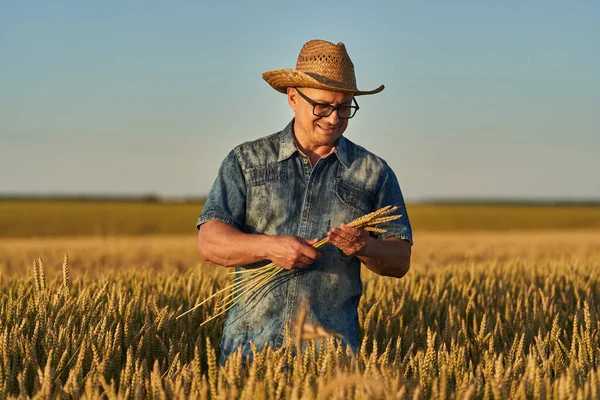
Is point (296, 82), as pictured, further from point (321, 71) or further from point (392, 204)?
point (392, 204)

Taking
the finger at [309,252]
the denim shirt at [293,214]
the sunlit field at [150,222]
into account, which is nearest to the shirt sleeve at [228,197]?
the denim shirt at [293,214]

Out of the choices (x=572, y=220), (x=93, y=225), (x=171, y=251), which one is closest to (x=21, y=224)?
(x=93, y=225)

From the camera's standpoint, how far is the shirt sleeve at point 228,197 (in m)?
3.51

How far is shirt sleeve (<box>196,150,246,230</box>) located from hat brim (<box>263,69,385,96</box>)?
462 mm

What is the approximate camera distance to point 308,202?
11.7ft

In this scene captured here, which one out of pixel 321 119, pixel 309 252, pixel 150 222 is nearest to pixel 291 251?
pixel 309 252

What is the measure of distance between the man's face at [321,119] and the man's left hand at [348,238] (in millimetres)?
553

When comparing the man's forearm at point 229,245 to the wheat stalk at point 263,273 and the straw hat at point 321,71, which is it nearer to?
the wheat stalk at point 263,273

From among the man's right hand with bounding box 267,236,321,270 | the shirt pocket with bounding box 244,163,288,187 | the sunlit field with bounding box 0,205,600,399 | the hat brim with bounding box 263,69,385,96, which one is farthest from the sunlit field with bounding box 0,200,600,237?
the man's right hand with bounding box 267,236,321,270

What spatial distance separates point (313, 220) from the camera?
11.6 feet

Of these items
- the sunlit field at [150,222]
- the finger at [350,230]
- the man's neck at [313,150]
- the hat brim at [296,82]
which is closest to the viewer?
the finger at [350,230]

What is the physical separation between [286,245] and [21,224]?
144 ft

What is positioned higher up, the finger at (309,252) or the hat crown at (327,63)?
the hat crown at (327,63)

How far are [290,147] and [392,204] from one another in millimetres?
601
